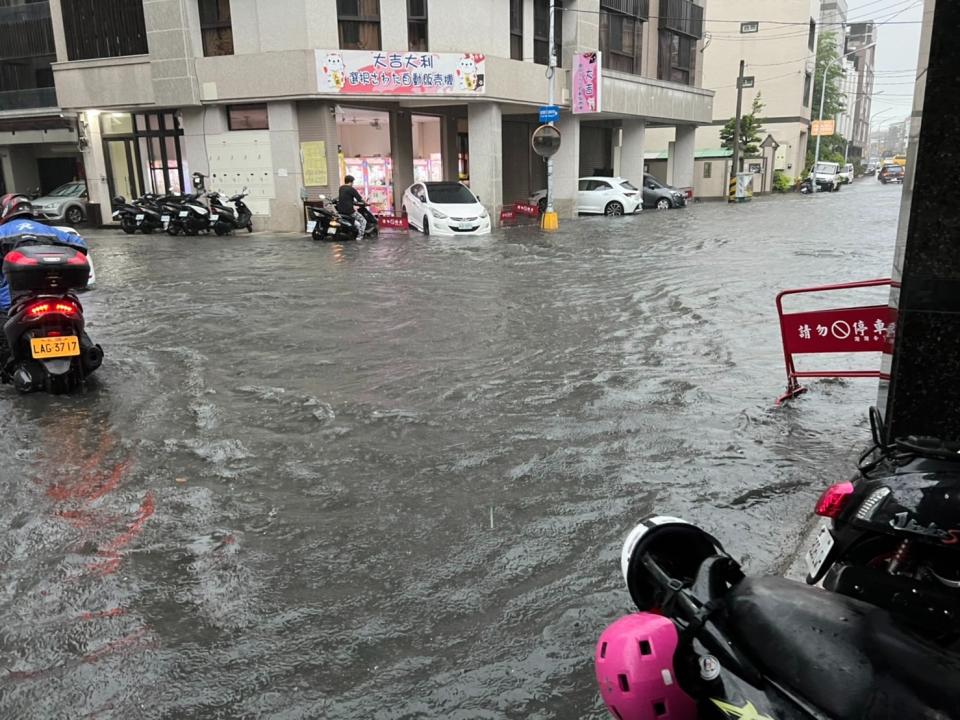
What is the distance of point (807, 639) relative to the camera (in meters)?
1.80

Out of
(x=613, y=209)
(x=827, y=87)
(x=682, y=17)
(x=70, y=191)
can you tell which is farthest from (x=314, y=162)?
(x=827, y=87)

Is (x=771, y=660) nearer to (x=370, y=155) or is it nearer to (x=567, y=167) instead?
(x=370, y=155)

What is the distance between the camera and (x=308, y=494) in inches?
183

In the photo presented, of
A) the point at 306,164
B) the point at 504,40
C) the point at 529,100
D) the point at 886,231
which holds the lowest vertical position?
the point at 886,231

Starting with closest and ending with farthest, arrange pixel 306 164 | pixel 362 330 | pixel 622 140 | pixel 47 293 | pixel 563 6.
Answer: pixel 47 293 → pixel 362 330 → pixel 306 164 → pixel 563 6 → pixel 622 140

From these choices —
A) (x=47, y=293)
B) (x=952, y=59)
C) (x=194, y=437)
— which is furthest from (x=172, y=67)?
(x=952, y=59)

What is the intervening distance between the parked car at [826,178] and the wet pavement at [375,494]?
45267 mm

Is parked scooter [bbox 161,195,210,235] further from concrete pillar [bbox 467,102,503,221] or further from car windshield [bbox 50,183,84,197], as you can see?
concrete pillar [bbox 467,102,503,221]

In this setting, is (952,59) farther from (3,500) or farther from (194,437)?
(3,500)

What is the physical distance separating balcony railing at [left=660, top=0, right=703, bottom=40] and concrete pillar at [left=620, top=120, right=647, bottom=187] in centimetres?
438

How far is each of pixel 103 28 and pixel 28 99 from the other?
838cm

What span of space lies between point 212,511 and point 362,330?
498 centimetres

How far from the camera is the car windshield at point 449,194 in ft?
71.8

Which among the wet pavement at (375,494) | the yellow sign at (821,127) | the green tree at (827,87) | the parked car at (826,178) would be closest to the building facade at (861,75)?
the green tree at (827,87)
